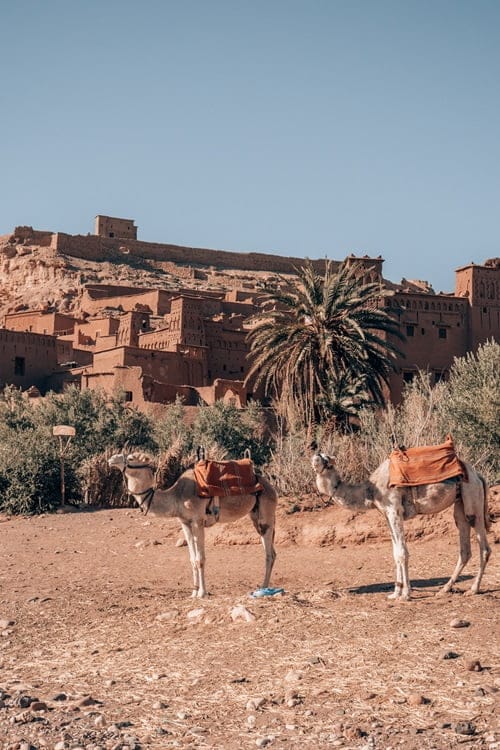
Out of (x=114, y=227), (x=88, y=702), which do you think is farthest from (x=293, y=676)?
(x=114, y=227)

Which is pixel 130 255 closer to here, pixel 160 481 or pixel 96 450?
pixel 96 450

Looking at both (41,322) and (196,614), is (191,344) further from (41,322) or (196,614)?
(196,614)

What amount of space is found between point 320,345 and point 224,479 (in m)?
12.1

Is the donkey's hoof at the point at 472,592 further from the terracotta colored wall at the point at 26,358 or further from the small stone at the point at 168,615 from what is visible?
the terracotta colored wall at the point at 26,358

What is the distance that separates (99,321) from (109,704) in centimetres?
4472

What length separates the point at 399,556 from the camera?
9859 mm

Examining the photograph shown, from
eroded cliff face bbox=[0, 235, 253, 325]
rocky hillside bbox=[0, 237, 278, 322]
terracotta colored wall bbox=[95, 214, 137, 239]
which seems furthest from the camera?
terracotta colored wall bbox=[95, 214, 137, 239]

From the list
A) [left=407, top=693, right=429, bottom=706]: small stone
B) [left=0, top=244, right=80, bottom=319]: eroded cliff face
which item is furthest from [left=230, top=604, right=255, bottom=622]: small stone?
[left=0, top=244, right=80, bottom=319]: eroded cliff face

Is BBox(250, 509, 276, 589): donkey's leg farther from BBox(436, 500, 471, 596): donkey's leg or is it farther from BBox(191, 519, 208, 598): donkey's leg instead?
BBox(436, 500, 471, 596): donkey's leg

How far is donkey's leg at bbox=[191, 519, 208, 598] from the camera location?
34.2ft

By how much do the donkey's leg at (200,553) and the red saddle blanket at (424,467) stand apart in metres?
2.03

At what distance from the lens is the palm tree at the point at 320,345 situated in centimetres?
2217

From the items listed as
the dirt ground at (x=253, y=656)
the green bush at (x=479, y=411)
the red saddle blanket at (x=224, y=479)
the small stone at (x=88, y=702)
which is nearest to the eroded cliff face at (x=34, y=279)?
the green bush at (x=479, y=411)

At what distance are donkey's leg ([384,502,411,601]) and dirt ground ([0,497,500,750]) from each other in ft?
0.51
